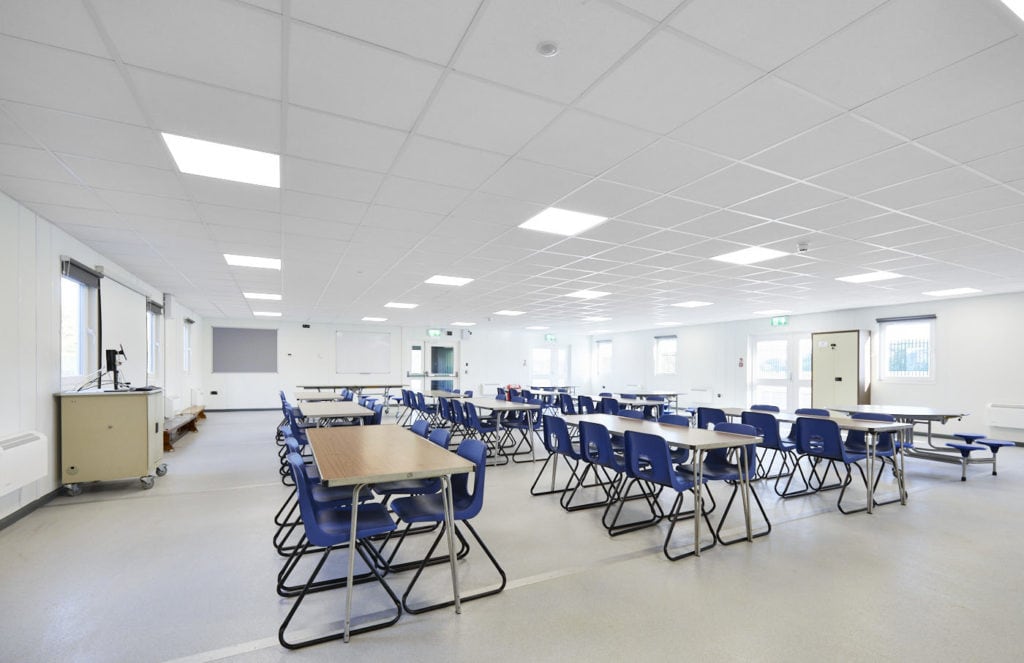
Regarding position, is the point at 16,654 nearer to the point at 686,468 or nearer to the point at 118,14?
the point at 118,14

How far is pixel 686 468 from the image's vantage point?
3.84m

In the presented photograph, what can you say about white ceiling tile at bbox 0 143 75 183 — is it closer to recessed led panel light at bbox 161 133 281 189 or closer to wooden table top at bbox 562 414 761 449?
recessed led panel light at bbox 161 133 281 189

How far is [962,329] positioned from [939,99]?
889 centimetres

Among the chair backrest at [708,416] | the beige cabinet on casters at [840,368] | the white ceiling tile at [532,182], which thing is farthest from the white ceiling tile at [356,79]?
the beige cabinet on casters at [840,368]

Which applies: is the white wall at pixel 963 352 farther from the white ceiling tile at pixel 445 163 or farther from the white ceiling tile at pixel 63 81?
the white ceiling tile at pixel 63 81

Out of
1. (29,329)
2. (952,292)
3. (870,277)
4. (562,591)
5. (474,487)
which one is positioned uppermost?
(870,277)

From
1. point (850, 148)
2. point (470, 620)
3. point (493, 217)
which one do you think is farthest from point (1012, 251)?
point (470, 620)

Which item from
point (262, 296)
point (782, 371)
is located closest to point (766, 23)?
point (262, 296)

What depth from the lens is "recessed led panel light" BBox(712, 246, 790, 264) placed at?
5300 mm

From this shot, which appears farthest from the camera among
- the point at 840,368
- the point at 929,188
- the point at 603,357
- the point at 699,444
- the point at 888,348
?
the point at 603,357

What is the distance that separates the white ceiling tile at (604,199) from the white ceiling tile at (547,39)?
1.28 metres

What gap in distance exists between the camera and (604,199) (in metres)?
3.72

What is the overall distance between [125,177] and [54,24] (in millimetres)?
1825

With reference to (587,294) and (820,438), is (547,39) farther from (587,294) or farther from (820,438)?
(587,294)
